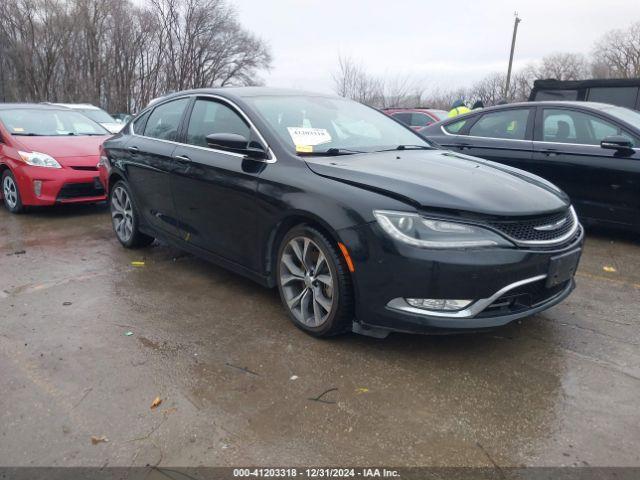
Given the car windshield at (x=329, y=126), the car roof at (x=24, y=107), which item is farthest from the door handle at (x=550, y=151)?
the car roof at (x=24, y=107)

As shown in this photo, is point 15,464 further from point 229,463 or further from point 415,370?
point 415,370

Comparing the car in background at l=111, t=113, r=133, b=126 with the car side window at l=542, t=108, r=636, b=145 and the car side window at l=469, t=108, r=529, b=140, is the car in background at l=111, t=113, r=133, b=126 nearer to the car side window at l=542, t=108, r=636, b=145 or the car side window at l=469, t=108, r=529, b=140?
the car side window at l=469, t=108, r=529, b=140

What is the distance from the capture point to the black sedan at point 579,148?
530cm

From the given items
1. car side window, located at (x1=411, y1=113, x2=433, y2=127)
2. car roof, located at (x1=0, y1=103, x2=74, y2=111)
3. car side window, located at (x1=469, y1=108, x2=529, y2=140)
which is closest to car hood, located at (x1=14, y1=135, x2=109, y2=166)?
car roof, located at (x1=0, y1=103, x2=74, y2=111)

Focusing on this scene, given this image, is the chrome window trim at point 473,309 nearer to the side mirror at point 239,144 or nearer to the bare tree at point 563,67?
the side mirror at point 239,144

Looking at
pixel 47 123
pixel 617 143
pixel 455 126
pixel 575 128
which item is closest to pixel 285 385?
pixel 617 143

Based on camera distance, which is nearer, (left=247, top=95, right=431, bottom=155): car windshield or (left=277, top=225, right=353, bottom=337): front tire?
(left=277, top=225, right=353, bottom=337): front tire

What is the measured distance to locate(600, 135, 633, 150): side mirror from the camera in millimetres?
→ 5184

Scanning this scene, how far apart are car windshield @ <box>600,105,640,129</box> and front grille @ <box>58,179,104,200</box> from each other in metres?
6.29

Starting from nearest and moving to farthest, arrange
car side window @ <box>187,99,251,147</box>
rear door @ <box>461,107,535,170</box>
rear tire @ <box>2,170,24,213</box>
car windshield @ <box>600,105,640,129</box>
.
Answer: car side window @ <box>187,99,251,147</box> < car windshield @ <box>600,105,640,129</box> < rear door @ <box>461,107,535,170</box> < rear tire @ <box>2,170,24,213</box>

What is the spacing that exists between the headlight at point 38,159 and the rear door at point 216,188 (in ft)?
11.1

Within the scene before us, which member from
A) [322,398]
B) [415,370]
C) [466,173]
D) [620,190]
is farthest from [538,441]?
[620,190]

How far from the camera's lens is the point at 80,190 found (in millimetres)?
6898

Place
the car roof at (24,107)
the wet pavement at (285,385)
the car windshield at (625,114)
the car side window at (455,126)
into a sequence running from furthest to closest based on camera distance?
1. the car roof at (24,107)
2. the car side window at (455,126)
3. the car windshield at (625,114)
4. the wet pavement at (285,385)
